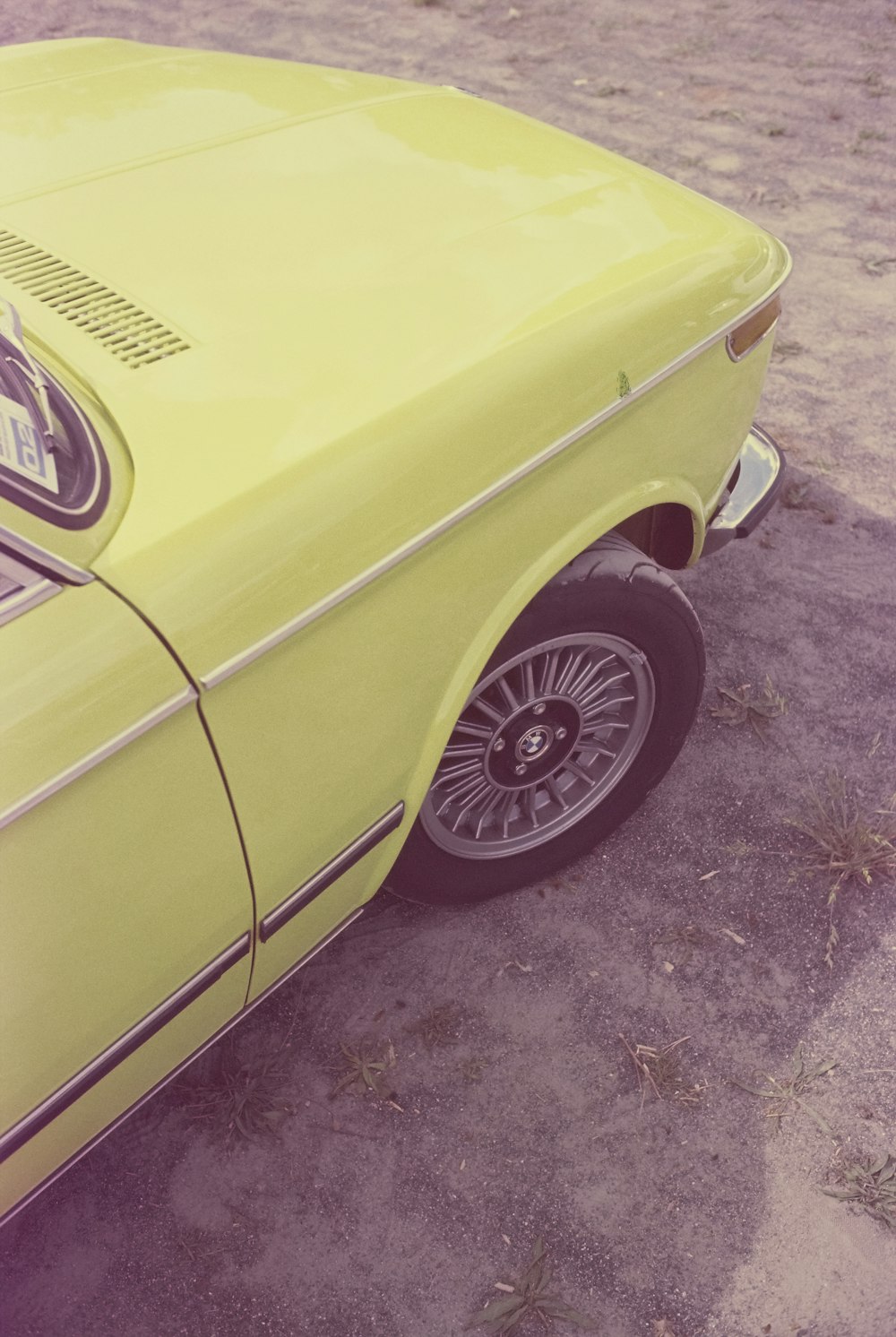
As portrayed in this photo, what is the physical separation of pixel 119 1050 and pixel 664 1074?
1158 mm

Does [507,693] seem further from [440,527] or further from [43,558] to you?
[43,558]

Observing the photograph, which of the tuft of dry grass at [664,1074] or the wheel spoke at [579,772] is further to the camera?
the wheel spoke at [579,772]

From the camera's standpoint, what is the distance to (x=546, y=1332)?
1755 mm

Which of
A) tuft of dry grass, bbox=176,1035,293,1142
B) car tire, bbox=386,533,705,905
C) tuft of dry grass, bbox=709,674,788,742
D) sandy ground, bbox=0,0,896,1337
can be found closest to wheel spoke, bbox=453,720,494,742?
car tire, bbox=386,533,705,905

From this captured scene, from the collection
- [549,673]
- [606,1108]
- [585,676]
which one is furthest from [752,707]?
[606,1108]

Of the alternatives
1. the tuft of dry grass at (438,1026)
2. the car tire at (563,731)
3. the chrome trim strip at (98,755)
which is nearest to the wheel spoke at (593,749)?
the car tire at (563,731)

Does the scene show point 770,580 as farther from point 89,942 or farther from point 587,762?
point 89,942

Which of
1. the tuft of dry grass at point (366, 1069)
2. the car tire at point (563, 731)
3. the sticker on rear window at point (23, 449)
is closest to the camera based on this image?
the sticker on rear window at point (23, 449)

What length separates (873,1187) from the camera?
6.20 feet

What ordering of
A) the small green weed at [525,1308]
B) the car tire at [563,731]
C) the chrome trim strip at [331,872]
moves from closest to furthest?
the chrome trim strip at [331,872]
the small green weed at [525,1308]
the car tire at [563,731]

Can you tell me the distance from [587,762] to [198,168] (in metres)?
1.54

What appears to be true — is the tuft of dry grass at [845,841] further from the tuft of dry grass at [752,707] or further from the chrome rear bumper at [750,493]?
the chrome rear bumper at [750,493]

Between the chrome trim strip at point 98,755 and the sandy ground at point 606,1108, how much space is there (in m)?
1.17

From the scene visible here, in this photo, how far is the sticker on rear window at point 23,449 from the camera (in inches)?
48.3
